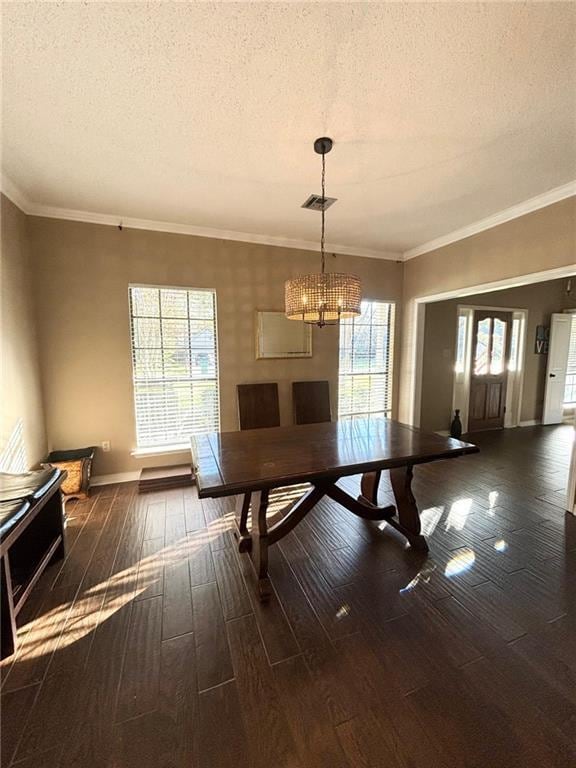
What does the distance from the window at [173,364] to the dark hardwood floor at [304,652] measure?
124 cm

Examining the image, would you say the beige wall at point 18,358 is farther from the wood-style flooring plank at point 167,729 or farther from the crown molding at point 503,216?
the crown molding at point 503,216

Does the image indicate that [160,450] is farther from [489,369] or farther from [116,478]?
[489,369]

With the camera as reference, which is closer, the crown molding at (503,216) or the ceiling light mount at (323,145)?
the ceiling light mount at (323,145)

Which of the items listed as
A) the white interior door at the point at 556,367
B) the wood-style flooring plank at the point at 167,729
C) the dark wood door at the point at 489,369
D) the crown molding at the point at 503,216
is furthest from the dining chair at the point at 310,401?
the white interior door at the point at 556,367

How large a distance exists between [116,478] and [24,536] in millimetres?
1368

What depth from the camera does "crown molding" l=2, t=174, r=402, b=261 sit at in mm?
2732

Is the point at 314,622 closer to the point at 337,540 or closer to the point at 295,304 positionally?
the point at 337,540

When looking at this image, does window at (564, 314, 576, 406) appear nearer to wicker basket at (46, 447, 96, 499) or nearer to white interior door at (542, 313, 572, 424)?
white interior door at (542, 313, 572, 424)

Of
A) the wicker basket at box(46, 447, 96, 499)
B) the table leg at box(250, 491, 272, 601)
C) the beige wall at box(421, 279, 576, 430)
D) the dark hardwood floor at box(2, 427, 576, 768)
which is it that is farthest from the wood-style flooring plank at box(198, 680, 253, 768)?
the beige wall at box(421, 279, 576, 430)

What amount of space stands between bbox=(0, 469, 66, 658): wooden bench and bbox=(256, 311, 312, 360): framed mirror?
2358mm

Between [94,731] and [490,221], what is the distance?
4541 millimetres

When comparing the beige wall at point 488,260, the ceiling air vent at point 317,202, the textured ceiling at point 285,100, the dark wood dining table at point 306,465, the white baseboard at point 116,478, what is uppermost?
the ceiling air vent at point 317,202

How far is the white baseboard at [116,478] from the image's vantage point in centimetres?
326

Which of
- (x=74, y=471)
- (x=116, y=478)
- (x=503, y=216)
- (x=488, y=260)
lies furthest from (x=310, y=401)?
(x=503, y=216)
